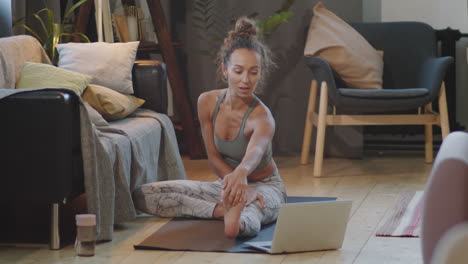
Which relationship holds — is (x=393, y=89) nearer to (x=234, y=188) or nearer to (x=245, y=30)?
(x=245, y=30)

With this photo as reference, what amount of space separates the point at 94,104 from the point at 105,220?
729 mm

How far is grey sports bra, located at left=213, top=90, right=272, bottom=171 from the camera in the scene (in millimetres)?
3332

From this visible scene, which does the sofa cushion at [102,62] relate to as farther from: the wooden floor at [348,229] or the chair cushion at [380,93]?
the chair cushion at [380,93]

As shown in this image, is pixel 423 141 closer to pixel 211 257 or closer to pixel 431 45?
pixel 431 45

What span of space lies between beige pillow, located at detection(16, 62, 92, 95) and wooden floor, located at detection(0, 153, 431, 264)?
63 centimetres

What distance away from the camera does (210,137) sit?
3387mm

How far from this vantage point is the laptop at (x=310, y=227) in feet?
9.09

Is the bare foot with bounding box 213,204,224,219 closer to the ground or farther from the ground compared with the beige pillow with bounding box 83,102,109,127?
closer to the ground

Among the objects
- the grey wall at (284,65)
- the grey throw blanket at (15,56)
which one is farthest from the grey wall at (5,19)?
the grey wall at (284,65)

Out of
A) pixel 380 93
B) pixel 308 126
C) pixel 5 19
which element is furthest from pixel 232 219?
pixel 308 126

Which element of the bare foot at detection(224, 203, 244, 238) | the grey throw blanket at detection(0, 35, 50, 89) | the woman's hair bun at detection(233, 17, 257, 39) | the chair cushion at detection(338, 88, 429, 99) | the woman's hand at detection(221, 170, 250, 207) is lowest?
the bare foot at detection(224, 203, 244, 238)

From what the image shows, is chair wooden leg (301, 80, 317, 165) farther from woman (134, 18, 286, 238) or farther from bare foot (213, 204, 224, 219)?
bare foot (213, 204, 224, 219)

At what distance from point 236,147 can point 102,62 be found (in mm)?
882

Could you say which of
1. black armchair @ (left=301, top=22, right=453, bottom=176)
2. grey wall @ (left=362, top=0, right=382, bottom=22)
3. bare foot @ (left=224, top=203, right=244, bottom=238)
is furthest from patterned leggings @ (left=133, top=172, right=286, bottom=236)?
grey wall @ (left=362, top=0, right=382, bottom=22)
